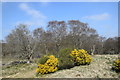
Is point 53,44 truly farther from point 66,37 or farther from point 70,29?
point 70,29

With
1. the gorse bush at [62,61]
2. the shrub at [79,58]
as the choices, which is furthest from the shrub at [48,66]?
the shrub at [79,58]

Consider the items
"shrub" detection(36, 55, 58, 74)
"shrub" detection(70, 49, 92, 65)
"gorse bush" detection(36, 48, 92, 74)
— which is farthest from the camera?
"shrub" detection(70, 49, 92, 65)

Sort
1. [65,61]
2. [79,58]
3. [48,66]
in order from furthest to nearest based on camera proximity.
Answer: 1. [79,58]
2. [65,61]
3. [48,66]

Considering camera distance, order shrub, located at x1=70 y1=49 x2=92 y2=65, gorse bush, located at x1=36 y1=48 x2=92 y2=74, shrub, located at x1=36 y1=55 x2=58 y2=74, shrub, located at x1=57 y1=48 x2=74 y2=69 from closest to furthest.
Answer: shrub, located at x1=36 y1=55 x2=58 y2=74
gorse bush, located at x1=36 y1=48 x2=92 y2=74
shrub, located at x1=57 y1=48 x2=74 y2=69
shrub, located at x1=70 y1=49 x2=92 y2=65

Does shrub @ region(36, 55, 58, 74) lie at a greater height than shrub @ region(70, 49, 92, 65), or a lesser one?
lesser

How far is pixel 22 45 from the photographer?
720 inches

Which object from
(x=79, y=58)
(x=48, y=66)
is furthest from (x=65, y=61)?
(x=48, y=66)

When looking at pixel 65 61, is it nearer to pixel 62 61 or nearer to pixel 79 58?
pixel 62 61

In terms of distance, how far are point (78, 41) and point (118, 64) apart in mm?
15722

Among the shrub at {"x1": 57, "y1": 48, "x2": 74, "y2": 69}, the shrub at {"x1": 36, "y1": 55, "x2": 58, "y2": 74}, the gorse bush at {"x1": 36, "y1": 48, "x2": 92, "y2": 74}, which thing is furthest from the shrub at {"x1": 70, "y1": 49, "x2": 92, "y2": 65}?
the shrub at {"x1": 36, "y1": 55, "x2": 58, "y2": 74}

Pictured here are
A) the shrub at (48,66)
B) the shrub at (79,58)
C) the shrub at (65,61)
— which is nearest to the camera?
the shrub at (48,66)

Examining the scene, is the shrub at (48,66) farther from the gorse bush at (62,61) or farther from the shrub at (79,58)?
the shrub at (79,58)

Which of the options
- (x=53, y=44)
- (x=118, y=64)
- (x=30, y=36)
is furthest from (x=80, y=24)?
(x=118, y=64)

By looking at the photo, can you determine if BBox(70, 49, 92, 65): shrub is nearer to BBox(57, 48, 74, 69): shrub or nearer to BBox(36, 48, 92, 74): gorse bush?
BBox(36, 48, 92, 74): gorse bush
